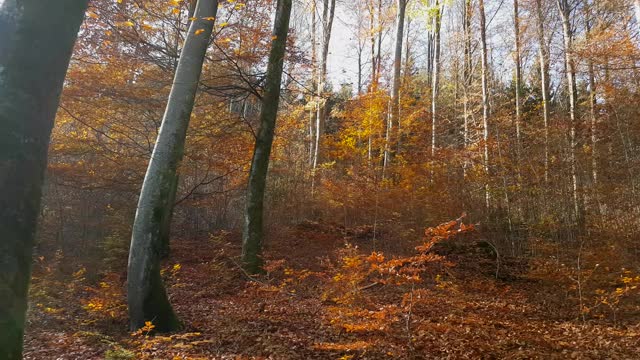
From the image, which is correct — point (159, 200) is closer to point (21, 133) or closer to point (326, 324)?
point (326, 324)

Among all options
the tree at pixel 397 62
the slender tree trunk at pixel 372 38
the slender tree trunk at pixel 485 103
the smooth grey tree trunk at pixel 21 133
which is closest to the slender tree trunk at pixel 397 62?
the tree at pixel 397 62

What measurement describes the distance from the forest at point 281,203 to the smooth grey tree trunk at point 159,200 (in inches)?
1.1

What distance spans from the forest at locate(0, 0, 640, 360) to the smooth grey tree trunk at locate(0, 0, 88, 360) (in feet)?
0.03

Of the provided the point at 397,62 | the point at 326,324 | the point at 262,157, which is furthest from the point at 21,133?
the point at 397,62

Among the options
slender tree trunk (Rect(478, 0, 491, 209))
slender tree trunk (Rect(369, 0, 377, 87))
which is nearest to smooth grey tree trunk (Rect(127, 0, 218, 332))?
slender tree trunk (Rect(478, 0, 491, 209))

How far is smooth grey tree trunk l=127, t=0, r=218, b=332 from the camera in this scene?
539cm

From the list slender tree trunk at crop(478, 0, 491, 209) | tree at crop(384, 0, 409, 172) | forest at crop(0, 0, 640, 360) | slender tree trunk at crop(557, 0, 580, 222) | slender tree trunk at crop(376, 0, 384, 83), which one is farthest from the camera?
slender tree trunk at crop(376, 0, 384, 83)

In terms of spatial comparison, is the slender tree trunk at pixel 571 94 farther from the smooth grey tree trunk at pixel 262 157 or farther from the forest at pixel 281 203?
the smooth grey tree trunk at pixel 262 157

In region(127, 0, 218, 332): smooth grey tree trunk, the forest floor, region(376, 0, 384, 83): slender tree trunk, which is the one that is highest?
region(376, 0, 384, 83): slender tree trunk

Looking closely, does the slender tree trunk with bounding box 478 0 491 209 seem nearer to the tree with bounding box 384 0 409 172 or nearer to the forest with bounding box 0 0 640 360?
the forest with bounding box 0 0 640 360

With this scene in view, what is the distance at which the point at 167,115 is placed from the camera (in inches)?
231

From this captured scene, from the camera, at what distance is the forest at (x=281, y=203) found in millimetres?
4797

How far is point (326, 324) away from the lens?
5.96 meters

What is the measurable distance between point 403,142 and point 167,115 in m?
12.2
